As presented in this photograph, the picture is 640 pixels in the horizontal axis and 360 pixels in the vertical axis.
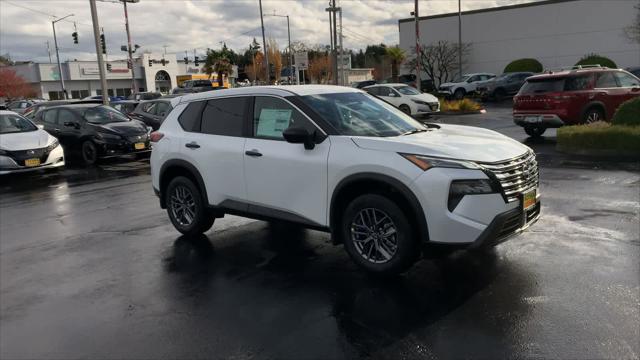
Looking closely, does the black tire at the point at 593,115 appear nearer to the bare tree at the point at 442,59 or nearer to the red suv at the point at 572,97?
the red suv at the point at 572,97

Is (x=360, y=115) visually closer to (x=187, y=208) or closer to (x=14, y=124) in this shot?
(x=187, y=208)

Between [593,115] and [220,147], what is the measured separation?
1163 centimetres

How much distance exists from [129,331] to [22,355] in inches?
30.0

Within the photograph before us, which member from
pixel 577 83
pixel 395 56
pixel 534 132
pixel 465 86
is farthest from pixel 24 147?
pixel 395 56

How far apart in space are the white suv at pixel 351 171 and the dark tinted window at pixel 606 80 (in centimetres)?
1023

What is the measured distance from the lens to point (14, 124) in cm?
1377

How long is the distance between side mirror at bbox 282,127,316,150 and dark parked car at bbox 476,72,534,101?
3078 cm

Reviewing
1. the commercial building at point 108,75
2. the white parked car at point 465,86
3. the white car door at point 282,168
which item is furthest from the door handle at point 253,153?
the commercial building at point 108,75

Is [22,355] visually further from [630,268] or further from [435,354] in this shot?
[630,268]

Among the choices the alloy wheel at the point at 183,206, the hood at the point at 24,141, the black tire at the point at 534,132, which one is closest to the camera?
the alloy wheel at the point at 183,206

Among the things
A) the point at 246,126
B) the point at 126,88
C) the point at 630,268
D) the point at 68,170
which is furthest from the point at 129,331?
the point at 126,88

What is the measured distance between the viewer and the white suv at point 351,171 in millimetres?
4535

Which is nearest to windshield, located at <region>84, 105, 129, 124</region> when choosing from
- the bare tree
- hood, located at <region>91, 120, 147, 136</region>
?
hood, located at <region>91, 120, 147, 136</region>

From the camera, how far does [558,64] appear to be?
42.5 m
